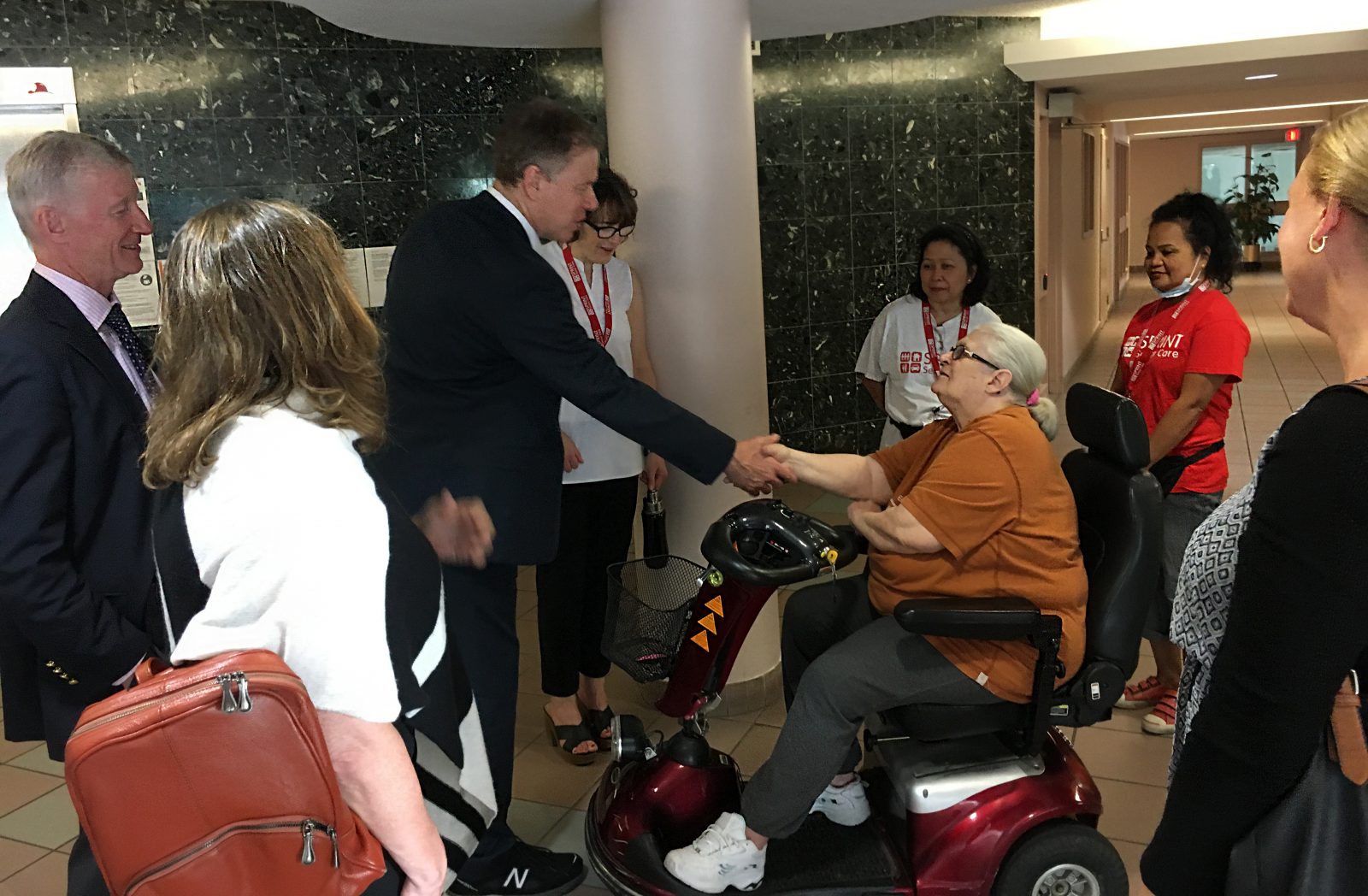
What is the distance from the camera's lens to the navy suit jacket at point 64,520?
170cm

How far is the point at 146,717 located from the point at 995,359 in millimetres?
1691

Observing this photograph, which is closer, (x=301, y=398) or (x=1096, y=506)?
(x=301, y=398)

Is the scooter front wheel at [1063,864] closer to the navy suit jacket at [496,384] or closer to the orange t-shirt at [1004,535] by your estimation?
the orange t-shirt at [1004,535]

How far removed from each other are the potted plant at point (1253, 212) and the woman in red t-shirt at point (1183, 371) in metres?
16.2

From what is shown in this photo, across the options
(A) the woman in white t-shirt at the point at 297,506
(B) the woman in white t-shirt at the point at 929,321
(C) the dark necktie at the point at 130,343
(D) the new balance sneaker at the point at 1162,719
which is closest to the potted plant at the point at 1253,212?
(B) the woman in white t-shirt at the point at 929,321

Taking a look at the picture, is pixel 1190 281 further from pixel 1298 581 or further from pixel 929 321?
pixel 1298 581

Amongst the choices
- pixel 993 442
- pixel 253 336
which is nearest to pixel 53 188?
pixel 253 336

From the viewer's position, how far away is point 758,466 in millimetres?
2496

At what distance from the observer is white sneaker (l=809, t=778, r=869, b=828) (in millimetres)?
2365

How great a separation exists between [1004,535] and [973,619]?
204 mm

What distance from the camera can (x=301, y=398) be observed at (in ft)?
4.03

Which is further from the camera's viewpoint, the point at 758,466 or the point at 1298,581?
the point at 758,466

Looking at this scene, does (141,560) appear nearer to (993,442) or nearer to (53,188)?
(53,188)

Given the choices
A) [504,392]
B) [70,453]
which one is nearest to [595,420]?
[504,392]
